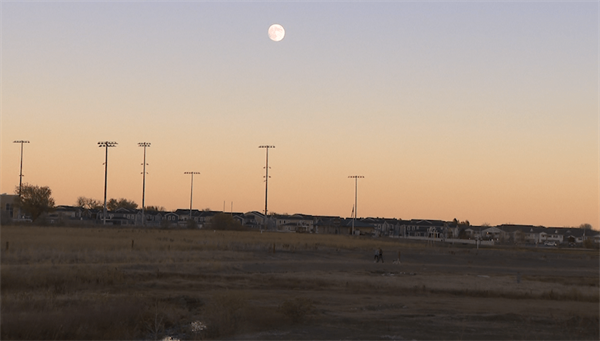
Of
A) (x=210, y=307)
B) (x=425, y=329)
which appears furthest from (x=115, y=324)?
(x=425, y=329)

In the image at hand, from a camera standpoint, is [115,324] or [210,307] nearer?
[115,324]

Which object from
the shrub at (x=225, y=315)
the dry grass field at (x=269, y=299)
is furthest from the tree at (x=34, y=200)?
the shrub at (x=225, y=315)

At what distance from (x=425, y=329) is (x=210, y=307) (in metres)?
8.19

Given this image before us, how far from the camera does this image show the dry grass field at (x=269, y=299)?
78.9ft

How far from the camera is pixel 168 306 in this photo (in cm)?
2922

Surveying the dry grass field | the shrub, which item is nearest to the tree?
the dry grass field

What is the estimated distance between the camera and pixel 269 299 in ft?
107

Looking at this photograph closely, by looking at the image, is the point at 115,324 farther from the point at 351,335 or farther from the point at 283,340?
the point at 351,335

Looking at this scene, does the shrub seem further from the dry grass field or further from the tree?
the tree

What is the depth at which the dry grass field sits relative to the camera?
24.1m

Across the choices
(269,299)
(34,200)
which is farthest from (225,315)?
(34,200)

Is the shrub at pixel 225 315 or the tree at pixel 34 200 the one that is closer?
the shrub at pixel 225 315

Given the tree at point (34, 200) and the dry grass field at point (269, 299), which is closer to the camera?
the dry grass field at point (269, 299)

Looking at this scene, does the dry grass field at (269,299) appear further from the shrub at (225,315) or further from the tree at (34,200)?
the tree at (34,200)
